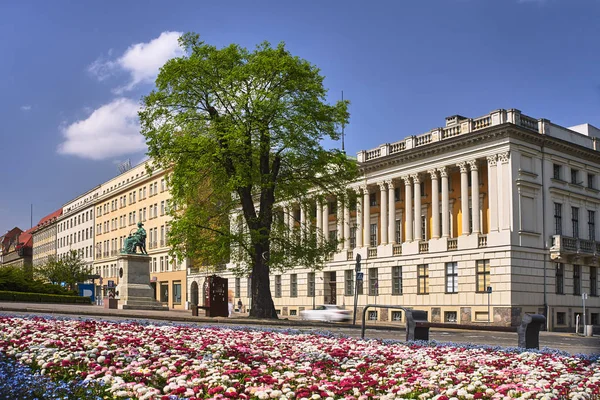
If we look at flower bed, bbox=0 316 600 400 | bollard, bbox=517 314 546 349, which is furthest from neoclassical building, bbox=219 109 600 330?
flower bed, bbox=0 316 600 400

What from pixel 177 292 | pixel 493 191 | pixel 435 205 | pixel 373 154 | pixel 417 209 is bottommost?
pixel 177 292

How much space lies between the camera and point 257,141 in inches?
1471

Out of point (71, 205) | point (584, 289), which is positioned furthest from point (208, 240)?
point (71, 205)

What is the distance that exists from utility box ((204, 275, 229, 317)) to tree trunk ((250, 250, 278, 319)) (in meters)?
1.94

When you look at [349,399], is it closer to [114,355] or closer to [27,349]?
[114,355]

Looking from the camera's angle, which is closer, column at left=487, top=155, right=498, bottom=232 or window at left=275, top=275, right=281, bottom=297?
column at left=487, top=155, right=498, bottom=232

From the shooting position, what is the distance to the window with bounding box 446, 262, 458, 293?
53.7 meters

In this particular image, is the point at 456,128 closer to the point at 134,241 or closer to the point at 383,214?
the point at 383,214

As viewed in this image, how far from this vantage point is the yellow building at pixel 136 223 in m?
96.3

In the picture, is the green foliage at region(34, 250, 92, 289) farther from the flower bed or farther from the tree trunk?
the flower bed

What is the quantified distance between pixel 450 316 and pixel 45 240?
130 m

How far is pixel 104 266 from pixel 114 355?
115 meters

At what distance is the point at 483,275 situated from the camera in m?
51.4

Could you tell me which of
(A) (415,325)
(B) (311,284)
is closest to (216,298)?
(A) (415,325)
